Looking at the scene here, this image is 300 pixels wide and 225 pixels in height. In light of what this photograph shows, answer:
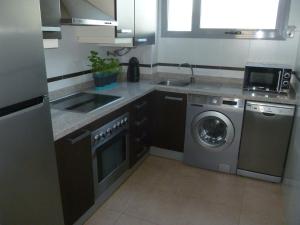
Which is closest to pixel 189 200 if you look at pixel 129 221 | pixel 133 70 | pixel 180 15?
pixel 129 221

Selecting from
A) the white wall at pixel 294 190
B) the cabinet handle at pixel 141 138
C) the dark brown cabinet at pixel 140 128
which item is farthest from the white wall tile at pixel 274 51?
the cabinet handle at pixel 141 138

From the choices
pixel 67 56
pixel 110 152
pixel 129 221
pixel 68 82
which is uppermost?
pixel 67 56

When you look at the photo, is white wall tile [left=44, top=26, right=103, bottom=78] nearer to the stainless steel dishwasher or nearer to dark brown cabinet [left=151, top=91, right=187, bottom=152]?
dark brown cabinet [left=151, top=91, right=187, bottom=152]

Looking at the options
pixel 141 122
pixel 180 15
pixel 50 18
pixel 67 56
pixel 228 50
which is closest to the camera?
pixel 50 18

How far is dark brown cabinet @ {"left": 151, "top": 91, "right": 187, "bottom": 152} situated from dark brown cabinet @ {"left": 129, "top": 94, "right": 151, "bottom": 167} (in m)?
0.10

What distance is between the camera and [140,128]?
9.10 feet

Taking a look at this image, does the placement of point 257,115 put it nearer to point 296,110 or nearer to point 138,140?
point 296,110

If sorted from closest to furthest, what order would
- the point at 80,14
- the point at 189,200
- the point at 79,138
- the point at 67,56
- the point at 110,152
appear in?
the point at 79,138
the point at 80,14
the point at 110,152
the point at 189,200
the point at 67,56

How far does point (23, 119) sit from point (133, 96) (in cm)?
135

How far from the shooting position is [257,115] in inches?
99.8

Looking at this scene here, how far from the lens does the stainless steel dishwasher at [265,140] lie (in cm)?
246

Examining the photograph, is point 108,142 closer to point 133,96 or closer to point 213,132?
point 133,96

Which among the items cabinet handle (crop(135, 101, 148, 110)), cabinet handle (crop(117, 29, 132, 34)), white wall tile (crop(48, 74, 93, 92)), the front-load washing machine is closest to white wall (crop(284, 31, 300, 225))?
the front-load washing machine

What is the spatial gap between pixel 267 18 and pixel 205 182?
186 cm
